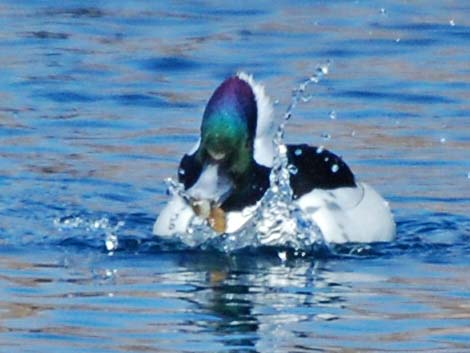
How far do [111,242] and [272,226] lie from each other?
0.79 meters

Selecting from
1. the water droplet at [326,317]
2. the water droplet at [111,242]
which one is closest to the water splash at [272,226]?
the water droplet at [111,242]

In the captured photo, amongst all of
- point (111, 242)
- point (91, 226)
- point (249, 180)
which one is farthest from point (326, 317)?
point (91, 226)

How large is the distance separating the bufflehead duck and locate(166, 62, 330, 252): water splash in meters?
0.04

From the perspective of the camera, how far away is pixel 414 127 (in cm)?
1400

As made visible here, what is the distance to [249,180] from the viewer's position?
11.0m

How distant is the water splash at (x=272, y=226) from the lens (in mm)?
10781

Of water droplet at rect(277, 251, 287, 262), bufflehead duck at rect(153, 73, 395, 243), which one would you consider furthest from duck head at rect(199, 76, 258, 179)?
water droplet at rect(277, 251, 287, 262)

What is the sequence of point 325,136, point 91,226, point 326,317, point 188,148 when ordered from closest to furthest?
point 326,317 → point 91,226 → point 188,148 → point 325,136

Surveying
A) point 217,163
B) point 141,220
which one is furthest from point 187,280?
point 141,220

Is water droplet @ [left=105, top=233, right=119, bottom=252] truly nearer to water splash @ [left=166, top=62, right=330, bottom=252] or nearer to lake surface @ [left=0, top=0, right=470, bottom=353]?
lake surface @ [left=0, top=0, right=470, bottom=353]

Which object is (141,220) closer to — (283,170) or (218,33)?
(283,170)

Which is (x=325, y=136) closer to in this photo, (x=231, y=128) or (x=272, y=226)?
(x=272, y=226)

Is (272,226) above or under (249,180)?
under

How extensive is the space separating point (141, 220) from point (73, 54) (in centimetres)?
496
